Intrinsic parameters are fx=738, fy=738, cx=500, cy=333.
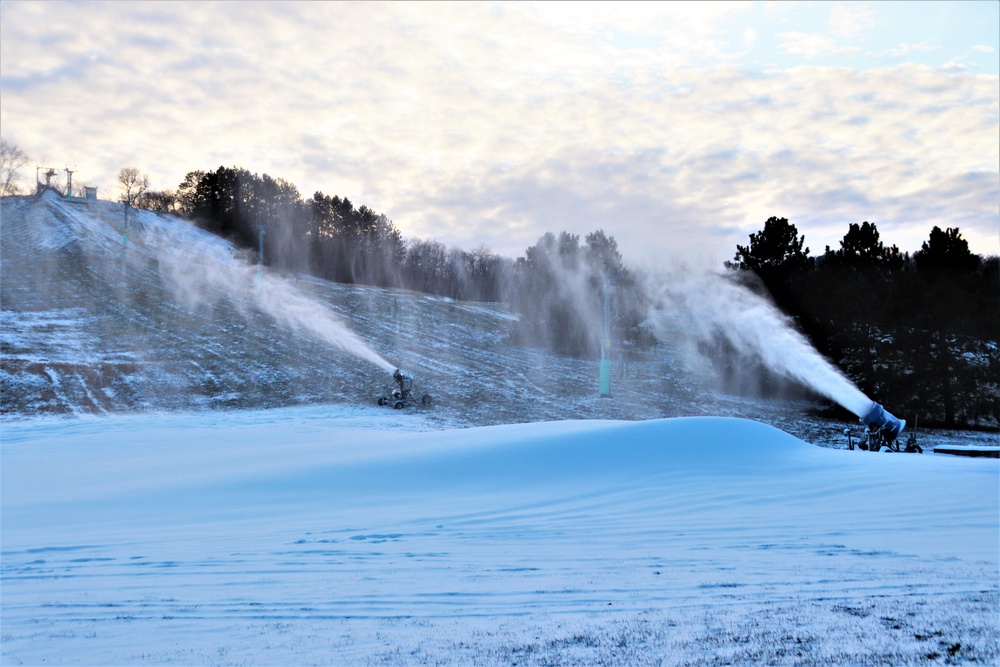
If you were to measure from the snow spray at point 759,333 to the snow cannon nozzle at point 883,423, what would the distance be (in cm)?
1346

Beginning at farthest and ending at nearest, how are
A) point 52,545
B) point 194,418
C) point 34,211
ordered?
point 34,211
point 194,418
point 52,545

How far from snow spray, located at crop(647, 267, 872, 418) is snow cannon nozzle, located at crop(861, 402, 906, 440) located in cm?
1346

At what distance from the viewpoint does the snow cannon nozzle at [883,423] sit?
16547 mm

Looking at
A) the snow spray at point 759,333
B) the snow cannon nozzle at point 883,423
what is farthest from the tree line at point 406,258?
the snow cannon nozzle at point 883,423

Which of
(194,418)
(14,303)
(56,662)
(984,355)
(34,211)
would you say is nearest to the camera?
(56,662)

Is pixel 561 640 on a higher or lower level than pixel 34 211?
lower

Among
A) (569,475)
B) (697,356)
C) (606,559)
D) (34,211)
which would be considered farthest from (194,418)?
(34,211)

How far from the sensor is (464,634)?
16.9ft

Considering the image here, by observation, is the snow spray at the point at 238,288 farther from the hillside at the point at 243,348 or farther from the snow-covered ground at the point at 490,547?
the snow-covered ground at the point at 490,547

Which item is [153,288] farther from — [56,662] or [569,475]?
[56,662]

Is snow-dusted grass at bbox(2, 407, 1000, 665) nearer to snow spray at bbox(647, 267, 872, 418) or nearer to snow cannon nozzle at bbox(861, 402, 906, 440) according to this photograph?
snow cannon nozzle at bbox(861, 402, 906, 440)

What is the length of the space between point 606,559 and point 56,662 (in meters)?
4.50

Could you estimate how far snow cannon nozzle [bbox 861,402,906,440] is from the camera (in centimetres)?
1655

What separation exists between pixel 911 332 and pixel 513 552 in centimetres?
2869
